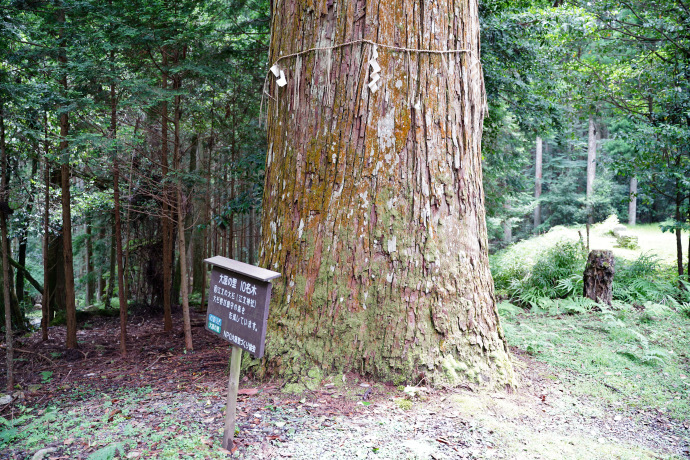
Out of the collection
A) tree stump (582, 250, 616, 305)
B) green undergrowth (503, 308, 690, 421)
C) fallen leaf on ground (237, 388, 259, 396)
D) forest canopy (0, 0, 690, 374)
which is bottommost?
green undergrowth (503, 308, 690, 421)

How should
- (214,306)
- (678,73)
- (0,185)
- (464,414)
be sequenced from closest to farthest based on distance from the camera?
1. (214,306)
2. (464,414)
3. (0,185)
4. (678,73)

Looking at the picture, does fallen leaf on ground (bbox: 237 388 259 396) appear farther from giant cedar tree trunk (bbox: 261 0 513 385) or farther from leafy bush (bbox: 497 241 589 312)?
leafy bush (bbox: 497 241 589 312)

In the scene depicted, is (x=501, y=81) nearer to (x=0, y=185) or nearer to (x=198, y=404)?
(x=198, y=404)

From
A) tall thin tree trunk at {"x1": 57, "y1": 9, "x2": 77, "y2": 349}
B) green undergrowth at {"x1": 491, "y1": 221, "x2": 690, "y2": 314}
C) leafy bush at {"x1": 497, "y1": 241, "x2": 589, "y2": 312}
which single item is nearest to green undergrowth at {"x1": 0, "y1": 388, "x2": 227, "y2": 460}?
tall thin tree trunk at {"x1": 57, "y1": 9, "x2": 77, "y2": 349}

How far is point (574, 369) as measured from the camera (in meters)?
4.48

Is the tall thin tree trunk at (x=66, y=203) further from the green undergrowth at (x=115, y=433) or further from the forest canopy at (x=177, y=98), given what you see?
the green undergrowth at (x=115, y=433)

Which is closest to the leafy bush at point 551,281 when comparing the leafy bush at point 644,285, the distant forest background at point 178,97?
the leafy bush at point 644,285

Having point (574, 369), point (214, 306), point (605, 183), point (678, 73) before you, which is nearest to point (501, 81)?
point (678, 73)

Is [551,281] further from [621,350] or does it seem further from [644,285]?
[621,350]

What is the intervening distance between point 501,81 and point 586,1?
377 centimetres

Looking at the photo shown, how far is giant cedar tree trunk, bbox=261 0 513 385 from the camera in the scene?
3.67 meters

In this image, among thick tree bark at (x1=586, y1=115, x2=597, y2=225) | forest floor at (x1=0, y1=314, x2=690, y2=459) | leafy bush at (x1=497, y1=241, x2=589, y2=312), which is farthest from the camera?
thick tree bark at (x1=586, y1=115, x2=597, y2=225)

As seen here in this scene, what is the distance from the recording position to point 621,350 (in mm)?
4953

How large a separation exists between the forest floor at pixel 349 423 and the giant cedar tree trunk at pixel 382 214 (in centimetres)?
29
